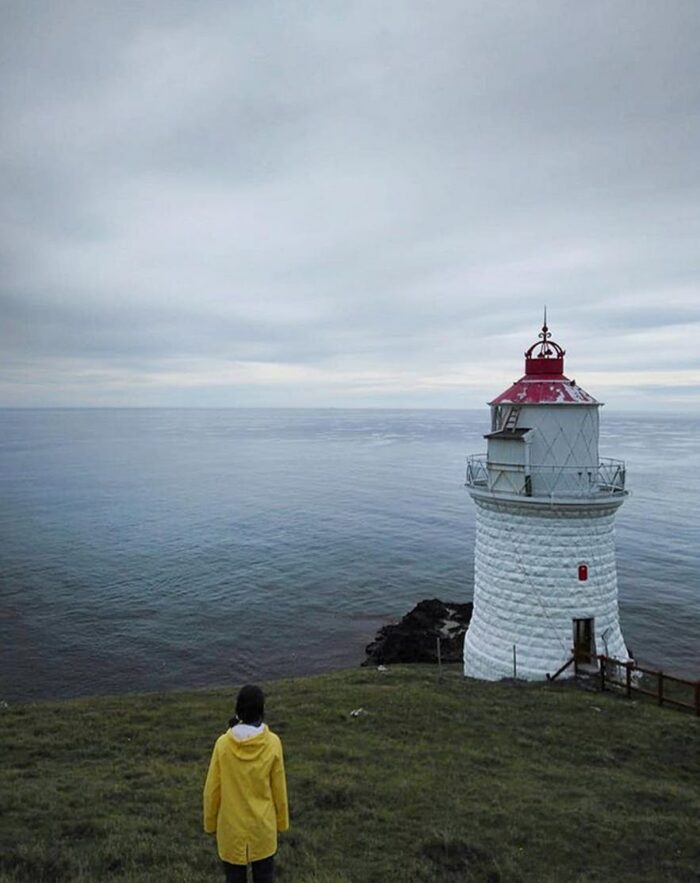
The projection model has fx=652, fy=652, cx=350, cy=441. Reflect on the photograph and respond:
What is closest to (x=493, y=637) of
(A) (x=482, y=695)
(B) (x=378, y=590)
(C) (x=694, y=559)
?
(A) (x=482, y=695)

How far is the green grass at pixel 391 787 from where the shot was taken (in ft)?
27.5

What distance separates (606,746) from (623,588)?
23614mm

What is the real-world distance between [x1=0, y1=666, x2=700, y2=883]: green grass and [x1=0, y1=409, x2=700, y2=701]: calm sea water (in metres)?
9.40

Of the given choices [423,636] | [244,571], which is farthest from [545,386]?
[244,571]

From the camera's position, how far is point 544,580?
59.5ft

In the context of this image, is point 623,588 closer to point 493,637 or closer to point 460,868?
point 493,637

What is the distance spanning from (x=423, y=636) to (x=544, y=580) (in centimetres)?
1089

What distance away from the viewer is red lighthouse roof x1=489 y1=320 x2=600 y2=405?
18.4m

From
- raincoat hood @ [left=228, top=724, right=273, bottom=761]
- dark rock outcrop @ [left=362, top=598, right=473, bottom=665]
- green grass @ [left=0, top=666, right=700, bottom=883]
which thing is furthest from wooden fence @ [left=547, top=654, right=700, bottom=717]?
raincoat hood @ [left=228, top=724, right=273, bottom=761]

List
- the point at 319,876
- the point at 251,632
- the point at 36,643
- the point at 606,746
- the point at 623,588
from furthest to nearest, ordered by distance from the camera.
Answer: the point at 623,588 → the point at 251,632 → the point at 36,643 → the point at 606,746 → the point at 319,876

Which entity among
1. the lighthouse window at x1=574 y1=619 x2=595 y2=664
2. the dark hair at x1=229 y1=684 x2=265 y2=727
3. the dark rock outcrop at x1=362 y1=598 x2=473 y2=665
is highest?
the dark hair at x1=229 y1=684 x2=265 y2=727

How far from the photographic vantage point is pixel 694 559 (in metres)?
41.0

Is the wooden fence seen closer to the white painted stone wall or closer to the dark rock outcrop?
the white painted stone wall

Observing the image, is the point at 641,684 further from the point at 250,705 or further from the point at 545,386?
the point at 250,705
